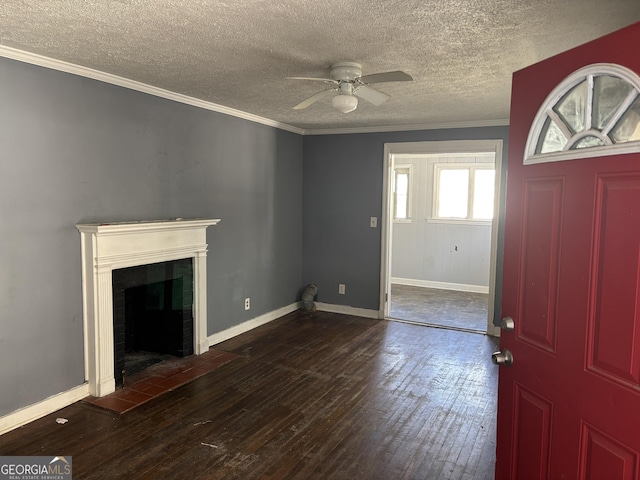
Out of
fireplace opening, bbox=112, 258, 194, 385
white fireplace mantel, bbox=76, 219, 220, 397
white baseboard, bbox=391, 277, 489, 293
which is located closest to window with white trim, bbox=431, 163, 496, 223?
white baseboard, bbox=391, 277, 489, 293

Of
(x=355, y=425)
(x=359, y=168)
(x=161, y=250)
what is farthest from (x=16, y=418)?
(x=359, y=168)

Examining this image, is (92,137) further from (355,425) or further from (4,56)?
(355,425)

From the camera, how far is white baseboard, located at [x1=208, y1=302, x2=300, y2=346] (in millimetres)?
4520

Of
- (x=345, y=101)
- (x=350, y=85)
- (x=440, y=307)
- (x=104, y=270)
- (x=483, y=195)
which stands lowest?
(x=440, y=307)

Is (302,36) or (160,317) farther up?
(302,36)

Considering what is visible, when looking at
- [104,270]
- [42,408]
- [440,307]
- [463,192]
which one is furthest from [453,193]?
[42,408]

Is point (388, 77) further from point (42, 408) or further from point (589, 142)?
point (42, 408)

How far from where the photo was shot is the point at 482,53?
104 inches

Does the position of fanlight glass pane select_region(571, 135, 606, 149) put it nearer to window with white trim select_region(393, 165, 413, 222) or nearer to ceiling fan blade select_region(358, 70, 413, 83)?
ceiling fan blade select_region(358, 70, 413, 83)

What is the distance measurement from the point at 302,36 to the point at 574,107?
1.43 meters

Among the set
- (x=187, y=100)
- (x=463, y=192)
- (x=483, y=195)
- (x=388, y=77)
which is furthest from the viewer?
(x=463, y=192)

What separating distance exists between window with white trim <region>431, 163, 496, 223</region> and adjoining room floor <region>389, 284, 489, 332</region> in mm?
1225

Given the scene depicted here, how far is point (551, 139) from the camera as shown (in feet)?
5.45

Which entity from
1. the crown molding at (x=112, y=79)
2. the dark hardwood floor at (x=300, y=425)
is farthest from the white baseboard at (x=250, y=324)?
the crown molding at (x=112, y=79)
